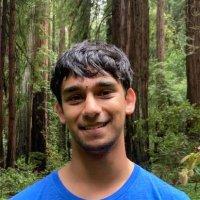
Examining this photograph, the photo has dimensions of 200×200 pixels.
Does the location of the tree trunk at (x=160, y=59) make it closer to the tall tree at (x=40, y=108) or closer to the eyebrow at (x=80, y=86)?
the tall tree at (x=40, y=108)

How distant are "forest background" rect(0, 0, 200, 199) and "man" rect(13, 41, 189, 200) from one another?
6.29ft

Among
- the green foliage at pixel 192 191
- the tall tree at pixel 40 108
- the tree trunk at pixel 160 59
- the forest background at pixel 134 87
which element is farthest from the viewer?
the tree trunk at pixel 160 59

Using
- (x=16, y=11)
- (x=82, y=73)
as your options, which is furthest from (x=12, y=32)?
(x=82, y=73)

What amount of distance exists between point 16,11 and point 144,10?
4.35 metres

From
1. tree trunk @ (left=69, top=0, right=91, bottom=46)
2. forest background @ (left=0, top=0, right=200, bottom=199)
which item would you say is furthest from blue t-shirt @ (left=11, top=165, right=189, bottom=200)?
tree trunk @ (left=69, top=0, right=91, bottom=46)

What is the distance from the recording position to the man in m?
1.96

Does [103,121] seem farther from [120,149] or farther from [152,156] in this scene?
[152,156]

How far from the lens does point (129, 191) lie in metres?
1.99

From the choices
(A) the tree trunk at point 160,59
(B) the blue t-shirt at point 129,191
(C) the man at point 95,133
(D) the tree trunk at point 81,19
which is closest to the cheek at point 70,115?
(C) the man at point 95,133

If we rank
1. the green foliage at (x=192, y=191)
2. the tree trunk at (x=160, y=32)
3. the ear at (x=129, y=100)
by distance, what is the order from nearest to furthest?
the ear at (x=129, y=100), the green foliage at (x=192, y=191), the tree trunk at (x=160, y=32)

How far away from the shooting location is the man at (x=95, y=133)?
1.96 meters

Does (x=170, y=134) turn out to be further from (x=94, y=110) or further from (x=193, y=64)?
(x=94, y=110)

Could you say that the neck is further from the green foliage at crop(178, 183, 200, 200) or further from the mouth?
the green foliage at crop(178, 183, 200, 200)

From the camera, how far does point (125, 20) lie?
461 inches
